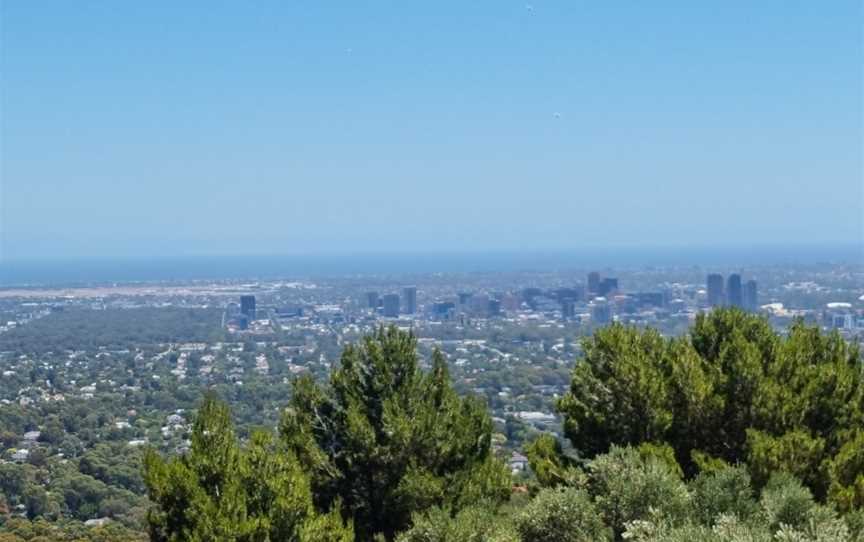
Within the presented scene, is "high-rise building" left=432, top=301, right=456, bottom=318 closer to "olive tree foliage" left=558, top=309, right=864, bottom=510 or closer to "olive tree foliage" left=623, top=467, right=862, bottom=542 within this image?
"olive tree foliage" left=558, top=309, right=864, bottom=510

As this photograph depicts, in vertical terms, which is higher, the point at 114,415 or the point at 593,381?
the point at 593,381

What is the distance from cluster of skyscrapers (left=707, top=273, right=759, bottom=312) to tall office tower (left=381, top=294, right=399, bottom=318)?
22.8 meters

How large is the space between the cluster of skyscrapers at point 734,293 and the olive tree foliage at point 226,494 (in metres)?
57.3

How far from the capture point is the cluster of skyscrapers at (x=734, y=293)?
66500 mm

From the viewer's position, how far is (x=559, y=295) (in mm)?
84312

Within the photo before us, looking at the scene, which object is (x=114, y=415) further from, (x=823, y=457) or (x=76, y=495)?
(x=823, y=457)

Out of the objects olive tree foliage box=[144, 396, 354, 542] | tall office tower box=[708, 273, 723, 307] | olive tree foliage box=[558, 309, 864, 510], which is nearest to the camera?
olive tree foliage box=[144, 396, 354, 542]

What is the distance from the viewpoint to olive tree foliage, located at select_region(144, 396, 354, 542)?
8375 millimetres

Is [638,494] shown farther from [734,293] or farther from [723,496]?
[734,293]

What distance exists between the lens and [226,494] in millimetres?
8469

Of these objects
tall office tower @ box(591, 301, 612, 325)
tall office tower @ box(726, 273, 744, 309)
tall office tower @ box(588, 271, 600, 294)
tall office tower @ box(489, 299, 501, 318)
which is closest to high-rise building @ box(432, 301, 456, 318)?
tall office tower @ box(489, 299, 501, 318)

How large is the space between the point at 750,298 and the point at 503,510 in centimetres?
5980

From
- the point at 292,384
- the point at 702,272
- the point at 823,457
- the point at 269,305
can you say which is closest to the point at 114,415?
the point at 292,384

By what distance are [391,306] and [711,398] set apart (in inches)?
2697
